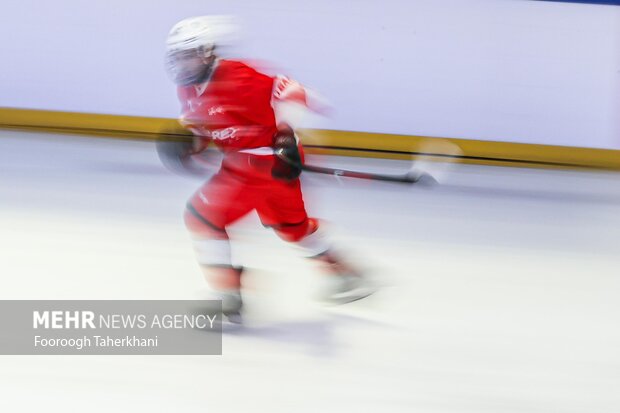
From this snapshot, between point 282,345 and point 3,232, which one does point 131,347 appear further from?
point 3,232

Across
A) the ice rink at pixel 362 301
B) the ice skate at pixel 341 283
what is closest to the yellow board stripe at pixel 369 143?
the ice rink at pixel 362 301

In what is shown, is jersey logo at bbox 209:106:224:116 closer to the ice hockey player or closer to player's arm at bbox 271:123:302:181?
the ice hockey player

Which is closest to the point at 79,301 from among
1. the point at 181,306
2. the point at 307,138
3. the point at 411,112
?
the point at 181,306

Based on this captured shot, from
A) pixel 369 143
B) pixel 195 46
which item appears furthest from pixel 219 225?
pixel 369 143

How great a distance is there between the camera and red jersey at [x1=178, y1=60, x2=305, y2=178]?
A: 241 cm

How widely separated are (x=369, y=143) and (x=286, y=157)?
301cm

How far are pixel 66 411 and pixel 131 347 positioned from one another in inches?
15.4

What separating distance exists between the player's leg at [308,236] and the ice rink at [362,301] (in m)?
0.08

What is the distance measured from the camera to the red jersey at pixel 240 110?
241cm

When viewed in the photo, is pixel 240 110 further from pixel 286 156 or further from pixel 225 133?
pixel 286 156

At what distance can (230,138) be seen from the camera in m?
2.43

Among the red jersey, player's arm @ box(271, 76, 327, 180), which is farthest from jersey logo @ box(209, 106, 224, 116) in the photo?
player's arm @ box(271, 76, 327, 180)

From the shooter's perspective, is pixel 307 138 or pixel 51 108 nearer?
pixel 307 138

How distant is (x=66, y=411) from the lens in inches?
75.6
